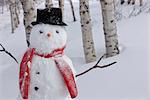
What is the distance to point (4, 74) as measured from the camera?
8.48 metres

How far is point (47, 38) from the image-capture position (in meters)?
3.64

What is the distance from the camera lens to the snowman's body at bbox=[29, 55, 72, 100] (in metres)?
3.66

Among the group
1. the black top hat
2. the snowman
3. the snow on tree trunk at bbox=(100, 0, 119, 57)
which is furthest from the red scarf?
the snow on tree trunk at bbox=(100, 0, 119, 57)

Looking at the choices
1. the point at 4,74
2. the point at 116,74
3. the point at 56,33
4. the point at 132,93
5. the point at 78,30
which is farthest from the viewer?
the point at 78,30

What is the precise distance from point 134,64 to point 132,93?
1.13m

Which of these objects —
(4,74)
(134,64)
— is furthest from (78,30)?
(134,64)

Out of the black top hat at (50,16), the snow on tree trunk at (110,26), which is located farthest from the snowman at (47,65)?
the snow on tree trunk at (110,26)

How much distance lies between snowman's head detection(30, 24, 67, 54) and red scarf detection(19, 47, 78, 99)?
0.06 meters

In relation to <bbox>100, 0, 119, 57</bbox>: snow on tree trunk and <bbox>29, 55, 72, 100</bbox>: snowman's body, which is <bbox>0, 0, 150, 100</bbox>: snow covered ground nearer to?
<bbox>100, 0, 119, 57</bbox>: snow on tree trunk

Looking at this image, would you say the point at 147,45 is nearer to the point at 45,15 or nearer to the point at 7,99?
the point at 7,99

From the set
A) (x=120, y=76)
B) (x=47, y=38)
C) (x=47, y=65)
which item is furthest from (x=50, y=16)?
(x=120, y=76)

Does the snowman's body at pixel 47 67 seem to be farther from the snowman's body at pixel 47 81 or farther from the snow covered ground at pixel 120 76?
the snow covered ground at pixel 120 76

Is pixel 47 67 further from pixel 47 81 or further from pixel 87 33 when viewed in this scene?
pixel 87 33

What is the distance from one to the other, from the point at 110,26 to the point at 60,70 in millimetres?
4256
